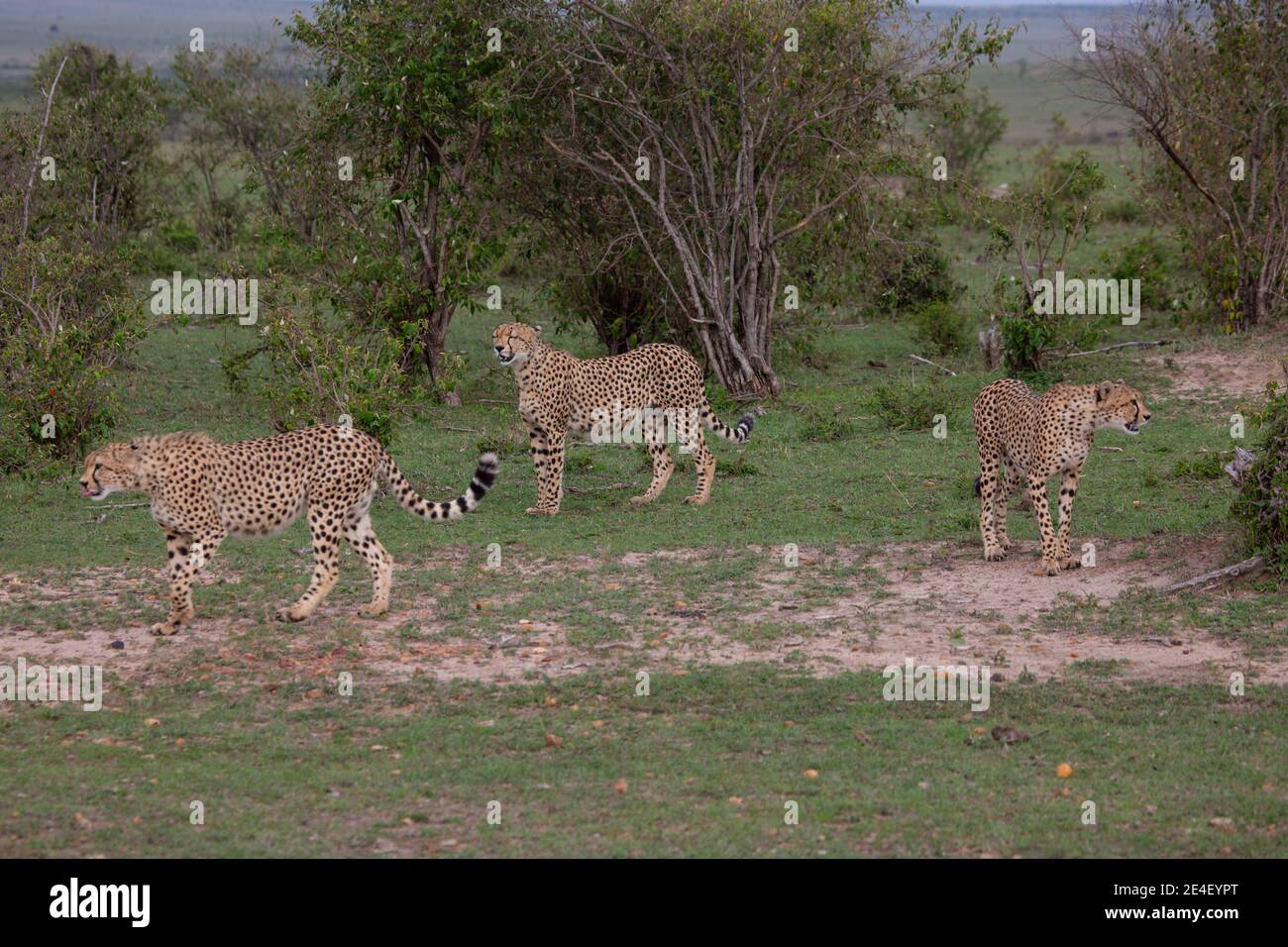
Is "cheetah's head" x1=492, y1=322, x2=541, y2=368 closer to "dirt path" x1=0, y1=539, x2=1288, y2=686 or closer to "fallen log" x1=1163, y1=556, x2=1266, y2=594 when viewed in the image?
"dirt path" x1=0, y1=539, x2=1288, y2=686

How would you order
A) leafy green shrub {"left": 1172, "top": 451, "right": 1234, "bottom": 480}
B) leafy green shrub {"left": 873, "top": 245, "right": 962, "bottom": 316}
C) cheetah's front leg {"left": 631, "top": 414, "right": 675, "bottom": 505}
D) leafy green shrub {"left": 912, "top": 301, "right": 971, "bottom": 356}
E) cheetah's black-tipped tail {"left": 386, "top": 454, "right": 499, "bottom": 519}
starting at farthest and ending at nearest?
leafy green shrub {"left": 873, "top": 245, "right": 962, "bottom": 316}, leafy green shrub {"left": 912, "top": 301, "right": 971, "bottom": 356}, cheetah's front leg {"left": 631, "top": 414, "right": 675, "bottom": 505}, leafy green shrub {"left": 1172, "top": 451, "right": 1234, "bottom": 480}, cheetah's black-tipped tail {"left": 386, "top": 454, "right": 499, "bottom": 519}

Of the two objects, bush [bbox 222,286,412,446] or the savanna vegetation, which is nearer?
the savanna vegetation

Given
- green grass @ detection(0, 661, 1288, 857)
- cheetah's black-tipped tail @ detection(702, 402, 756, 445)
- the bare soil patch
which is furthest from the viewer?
the bare soil patch

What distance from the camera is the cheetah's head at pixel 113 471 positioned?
9969mm

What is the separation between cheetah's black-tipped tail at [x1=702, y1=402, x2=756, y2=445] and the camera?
13.6m

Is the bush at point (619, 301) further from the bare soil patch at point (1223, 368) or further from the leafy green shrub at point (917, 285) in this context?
the bare soil patch at point (1223, 368)

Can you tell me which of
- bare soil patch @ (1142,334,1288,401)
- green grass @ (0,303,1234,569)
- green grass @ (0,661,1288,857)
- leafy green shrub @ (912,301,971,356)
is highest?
leafy green shrub @ (912,301,971,356)

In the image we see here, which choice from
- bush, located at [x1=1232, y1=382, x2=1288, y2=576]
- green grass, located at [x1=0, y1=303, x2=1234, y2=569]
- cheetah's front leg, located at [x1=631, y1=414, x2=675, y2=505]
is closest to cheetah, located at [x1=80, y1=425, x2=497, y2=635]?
green grass, located at [x1=0, y1=303, x2=1234, y2=569]

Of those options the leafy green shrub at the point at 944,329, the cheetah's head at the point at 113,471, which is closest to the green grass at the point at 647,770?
the cheetah's head at the point at 113,471

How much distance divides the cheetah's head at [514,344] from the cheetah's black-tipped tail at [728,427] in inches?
65.9

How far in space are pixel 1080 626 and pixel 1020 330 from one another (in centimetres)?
765

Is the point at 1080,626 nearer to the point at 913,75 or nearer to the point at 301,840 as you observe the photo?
the point at 301,840

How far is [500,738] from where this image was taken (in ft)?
26.9

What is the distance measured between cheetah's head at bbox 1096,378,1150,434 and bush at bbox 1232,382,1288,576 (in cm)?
78
